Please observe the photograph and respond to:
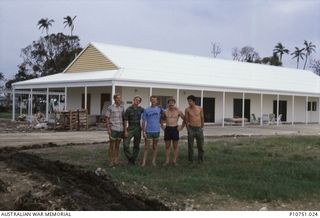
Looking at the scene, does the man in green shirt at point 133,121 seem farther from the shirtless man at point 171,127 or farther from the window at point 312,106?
the window at point 312,106

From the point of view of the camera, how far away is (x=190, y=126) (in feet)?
39.5

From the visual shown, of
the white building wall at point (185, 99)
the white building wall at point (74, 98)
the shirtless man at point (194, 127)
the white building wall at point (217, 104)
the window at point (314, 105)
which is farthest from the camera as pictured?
the window at point (314, 105)

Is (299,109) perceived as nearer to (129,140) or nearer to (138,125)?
(138,125)

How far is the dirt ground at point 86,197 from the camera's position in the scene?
7.46 metres

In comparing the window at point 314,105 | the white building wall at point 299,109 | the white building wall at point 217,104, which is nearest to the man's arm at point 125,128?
the white building wall at point 217,104

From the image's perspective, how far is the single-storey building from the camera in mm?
29797

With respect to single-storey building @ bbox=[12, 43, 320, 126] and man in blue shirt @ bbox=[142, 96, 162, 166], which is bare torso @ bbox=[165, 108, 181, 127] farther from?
single-storey building @ bbox=[12, 43, 320, 126]

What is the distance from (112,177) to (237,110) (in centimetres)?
2808

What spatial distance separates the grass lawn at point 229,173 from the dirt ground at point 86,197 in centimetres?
32

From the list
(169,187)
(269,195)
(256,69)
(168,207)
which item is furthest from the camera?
(256,69)

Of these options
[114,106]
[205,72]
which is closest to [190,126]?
[114,106]

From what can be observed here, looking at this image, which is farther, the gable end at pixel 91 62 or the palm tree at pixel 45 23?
the palm tree at pixel 45 23

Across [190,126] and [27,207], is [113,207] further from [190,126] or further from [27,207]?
[190,126]

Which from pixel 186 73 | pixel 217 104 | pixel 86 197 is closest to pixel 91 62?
pixel 186 73
